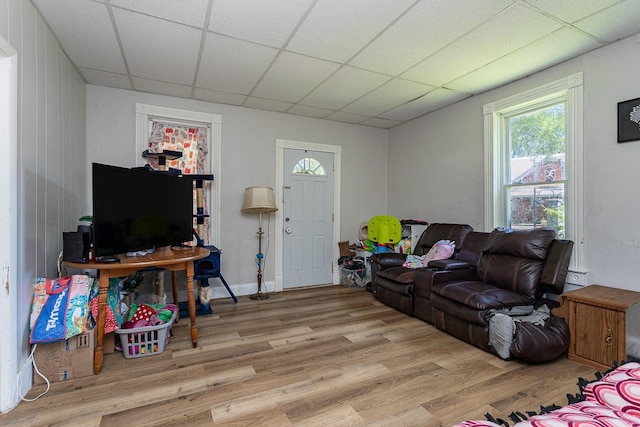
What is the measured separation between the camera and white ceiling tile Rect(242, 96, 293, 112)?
3897 mm

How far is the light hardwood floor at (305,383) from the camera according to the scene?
1.71 m

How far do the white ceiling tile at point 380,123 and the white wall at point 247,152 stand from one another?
12cm

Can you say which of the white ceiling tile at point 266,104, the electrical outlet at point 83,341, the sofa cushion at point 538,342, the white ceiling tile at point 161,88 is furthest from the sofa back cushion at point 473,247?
the white ceiling tile at point 161,88

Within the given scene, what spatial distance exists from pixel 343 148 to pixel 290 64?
2055 millimetres

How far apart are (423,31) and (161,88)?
284 cm

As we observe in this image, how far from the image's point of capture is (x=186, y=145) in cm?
399

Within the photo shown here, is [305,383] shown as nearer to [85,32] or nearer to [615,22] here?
[85,32]

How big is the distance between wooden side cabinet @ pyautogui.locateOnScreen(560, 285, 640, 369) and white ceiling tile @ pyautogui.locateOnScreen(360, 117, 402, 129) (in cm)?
327

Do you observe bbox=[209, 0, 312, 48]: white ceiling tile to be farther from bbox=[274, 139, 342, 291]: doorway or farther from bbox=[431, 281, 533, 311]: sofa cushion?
bbox=[431, 281, 533, 311]: sofa cushion

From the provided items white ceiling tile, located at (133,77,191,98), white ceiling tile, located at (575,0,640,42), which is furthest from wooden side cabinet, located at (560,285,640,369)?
white ceiling tile, located at (133,77,191,98)

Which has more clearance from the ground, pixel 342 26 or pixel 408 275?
pixel 342 26

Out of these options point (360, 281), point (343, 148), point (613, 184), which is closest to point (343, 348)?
point (360, 281)

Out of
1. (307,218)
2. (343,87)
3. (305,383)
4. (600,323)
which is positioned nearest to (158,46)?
(343,87)

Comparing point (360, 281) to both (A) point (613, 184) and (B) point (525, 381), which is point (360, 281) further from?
(A) point (613, 184)
